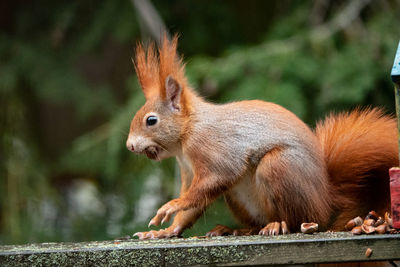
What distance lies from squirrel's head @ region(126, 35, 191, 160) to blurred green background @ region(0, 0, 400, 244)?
0.53m

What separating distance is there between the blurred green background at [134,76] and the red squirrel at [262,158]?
1.81 feet

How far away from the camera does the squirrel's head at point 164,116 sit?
5.82ft

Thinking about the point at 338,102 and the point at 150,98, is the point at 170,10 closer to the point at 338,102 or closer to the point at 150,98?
the point at 338,102

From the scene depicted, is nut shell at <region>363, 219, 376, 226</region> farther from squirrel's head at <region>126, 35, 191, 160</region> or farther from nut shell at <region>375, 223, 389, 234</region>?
squirrel's head at <region>126, 35, 191, 160</region>

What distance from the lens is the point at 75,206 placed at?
3.50m

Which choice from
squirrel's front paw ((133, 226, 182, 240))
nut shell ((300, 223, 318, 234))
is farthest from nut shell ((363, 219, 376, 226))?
squirrel's front paw ((133, 226, 182, 240))

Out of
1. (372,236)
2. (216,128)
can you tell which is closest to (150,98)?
(216,128)

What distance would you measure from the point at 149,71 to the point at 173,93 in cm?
18

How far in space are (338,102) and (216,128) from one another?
37.5 inches

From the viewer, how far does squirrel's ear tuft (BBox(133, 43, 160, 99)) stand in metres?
1.92

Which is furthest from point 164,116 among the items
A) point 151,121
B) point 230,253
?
point 230,253

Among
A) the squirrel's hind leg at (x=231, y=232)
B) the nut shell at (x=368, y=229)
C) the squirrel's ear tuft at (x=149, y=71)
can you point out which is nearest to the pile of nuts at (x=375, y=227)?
the nut shell at (x=368, y=229)

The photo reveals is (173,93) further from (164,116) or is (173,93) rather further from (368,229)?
(368,229)

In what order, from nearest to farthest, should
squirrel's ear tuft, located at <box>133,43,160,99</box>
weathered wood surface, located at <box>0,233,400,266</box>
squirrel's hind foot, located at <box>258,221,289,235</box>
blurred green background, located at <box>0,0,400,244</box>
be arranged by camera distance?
weathered wood surface, located at <box>0,233,400,266</box> < squirrel's hind foot, located at <box>258,221,289,235</box> < squirrel's ear tuft, located at <box>133,43,160,99</box> < blurred green background, located at <box>0,0,400,244</box>
